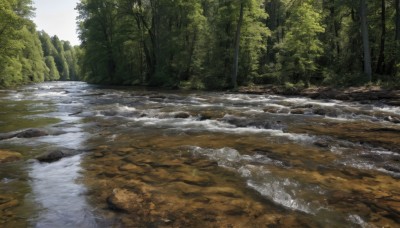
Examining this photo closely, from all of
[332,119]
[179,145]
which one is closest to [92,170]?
[179,145]

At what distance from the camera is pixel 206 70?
36031 millimetres

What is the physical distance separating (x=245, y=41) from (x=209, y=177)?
27630 millimetres

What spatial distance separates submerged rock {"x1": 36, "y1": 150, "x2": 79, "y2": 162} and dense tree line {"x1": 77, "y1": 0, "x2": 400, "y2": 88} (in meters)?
21.8

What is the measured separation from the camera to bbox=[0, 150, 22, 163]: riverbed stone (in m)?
8.14

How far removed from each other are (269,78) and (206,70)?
23.4 ft

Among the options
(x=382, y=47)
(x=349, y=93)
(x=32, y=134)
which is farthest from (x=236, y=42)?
(x=32, y=134)

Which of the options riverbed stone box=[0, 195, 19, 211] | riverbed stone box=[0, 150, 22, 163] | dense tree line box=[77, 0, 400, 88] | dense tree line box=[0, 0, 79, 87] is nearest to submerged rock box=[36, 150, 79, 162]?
riverbed stone box=[0, 150, 22, 163]

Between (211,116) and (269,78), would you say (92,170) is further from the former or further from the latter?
(269,78)

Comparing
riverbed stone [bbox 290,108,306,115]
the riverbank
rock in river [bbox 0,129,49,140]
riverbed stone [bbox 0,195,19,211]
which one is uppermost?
the riverbank

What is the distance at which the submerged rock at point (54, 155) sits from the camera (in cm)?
828

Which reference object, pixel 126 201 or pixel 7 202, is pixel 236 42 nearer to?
pixel 126 201

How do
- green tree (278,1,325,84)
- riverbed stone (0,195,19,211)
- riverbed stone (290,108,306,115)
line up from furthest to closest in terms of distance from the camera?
green tree (278,1,325,84)
riverbed stone (290,108,306,115)
riverbed stone (0,195,19,211)

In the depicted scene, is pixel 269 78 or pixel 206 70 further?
pixel 206 70

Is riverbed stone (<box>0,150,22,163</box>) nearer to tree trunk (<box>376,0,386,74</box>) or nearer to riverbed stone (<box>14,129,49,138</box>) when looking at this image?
riverbed stone (<box>14,129,49,138</box>)
